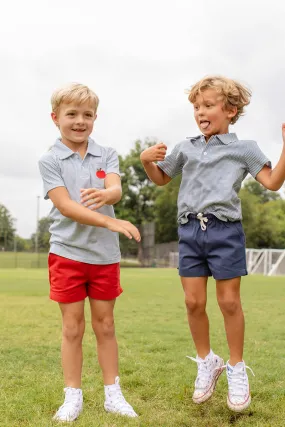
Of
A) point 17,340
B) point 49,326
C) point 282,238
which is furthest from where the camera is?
point 282,238

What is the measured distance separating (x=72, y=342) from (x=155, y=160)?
1141mm

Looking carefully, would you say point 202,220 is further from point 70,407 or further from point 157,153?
point 70,407

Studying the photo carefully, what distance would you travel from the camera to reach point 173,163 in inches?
150

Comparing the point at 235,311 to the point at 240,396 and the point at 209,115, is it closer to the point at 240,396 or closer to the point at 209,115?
the point at 240,396

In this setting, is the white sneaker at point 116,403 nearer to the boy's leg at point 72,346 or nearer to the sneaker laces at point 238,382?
the boy's leg at point 72,346

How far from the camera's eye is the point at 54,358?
5.20 metres

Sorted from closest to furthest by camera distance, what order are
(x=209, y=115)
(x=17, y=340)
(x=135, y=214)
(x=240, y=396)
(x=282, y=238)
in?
(x=240, y=396) < (x=209, y=115) < (x=17, y=340) < (x=135, y=214) < (x=282, y=238)

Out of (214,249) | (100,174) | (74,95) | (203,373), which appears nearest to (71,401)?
(203,373)

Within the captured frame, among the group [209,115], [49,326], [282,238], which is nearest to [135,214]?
[282,238]

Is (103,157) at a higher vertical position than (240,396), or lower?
higher

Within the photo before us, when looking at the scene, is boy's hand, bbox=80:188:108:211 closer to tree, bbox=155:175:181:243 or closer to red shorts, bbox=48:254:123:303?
red shorts, bbox=48:254:123:303

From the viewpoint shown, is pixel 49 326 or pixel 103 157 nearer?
pixel 103 157

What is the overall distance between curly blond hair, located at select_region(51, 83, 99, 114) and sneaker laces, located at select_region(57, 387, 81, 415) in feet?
5.14

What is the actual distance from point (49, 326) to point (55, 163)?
4.34m
